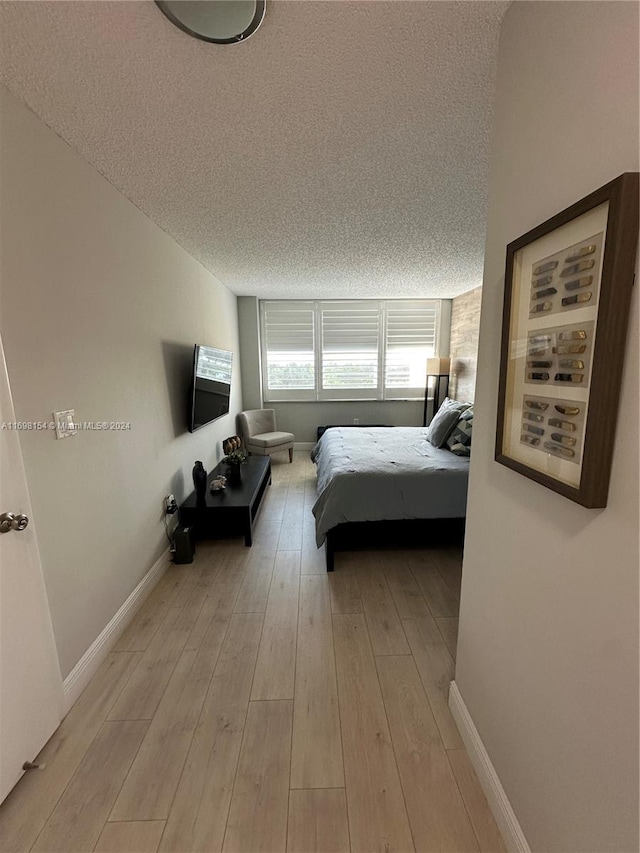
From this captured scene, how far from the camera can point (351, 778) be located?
1.23 meters

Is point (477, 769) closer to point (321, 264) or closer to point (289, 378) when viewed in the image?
point (321, 264)

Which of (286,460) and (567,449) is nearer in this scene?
(567,449)

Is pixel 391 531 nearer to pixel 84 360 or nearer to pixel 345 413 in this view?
pixel 84 360

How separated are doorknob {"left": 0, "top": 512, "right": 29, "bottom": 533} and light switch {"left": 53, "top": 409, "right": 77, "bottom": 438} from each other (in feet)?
1.25

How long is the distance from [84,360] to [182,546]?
151cm

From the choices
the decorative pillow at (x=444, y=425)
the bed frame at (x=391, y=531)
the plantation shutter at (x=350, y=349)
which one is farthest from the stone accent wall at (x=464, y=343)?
the bed frame at (x=391, y=531)

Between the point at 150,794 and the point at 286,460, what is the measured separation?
4140 mm

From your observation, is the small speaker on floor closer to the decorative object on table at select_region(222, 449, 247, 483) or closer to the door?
the decorative object on table at select_region(222, 449, 247, 483)

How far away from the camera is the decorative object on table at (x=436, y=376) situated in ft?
17.2

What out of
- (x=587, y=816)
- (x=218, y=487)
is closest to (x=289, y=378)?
(x=218, y=487)

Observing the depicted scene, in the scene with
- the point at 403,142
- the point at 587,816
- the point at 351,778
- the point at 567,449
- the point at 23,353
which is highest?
the point at 403,142

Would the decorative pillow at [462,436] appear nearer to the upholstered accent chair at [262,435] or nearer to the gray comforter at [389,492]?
the gray comforter at [389,492]

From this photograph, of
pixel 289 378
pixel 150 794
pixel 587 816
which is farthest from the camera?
pixel 289 378

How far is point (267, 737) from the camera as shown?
137cm
